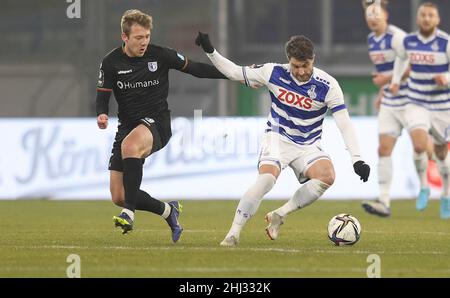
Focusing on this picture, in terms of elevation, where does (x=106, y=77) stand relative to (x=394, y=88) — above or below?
above

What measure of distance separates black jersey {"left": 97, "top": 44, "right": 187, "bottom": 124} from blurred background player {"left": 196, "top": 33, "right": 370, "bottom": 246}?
51 cm

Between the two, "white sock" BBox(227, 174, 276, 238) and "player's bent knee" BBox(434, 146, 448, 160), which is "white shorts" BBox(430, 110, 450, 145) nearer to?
"player's bent knee" BBox(434, 146, 448, 160)

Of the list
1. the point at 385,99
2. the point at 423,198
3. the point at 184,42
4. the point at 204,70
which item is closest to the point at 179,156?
the point at 385,99

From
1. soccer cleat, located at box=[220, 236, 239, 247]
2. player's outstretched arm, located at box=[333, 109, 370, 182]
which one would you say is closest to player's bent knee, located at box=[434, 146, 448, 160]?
player's outstretched arm, located at box=[333, 109, 370, 182]

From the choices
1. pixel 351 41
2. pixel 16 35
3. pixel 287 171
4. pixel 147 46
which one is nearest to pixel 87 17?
pixel 16 35

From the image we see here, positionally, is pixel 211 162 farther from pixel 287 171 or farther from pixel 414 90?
pixel 414 90

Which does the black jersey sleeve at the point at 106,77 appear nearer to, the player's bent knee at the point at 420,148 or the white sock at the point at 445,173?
the player's bent knee at the point at 420,148

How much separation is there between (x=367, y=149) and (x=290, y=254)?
9207 millimetres

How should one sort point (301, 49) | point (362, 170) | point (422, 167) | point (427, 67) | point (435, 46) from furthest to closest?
point (422, 167) < point (427, 67) < point (435, 46) < point (301, 49) < point (362, 170)

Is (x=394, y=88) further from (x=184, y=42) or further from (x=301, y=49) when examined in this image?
(x=184, y=42)

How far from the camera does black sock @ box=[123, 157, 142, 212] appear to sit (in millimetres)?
9570

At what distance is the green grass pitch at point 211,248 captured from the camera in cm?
795

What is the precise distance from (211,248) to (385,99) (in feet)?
19.3

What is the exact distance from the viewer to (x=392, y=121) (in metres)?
14.5
